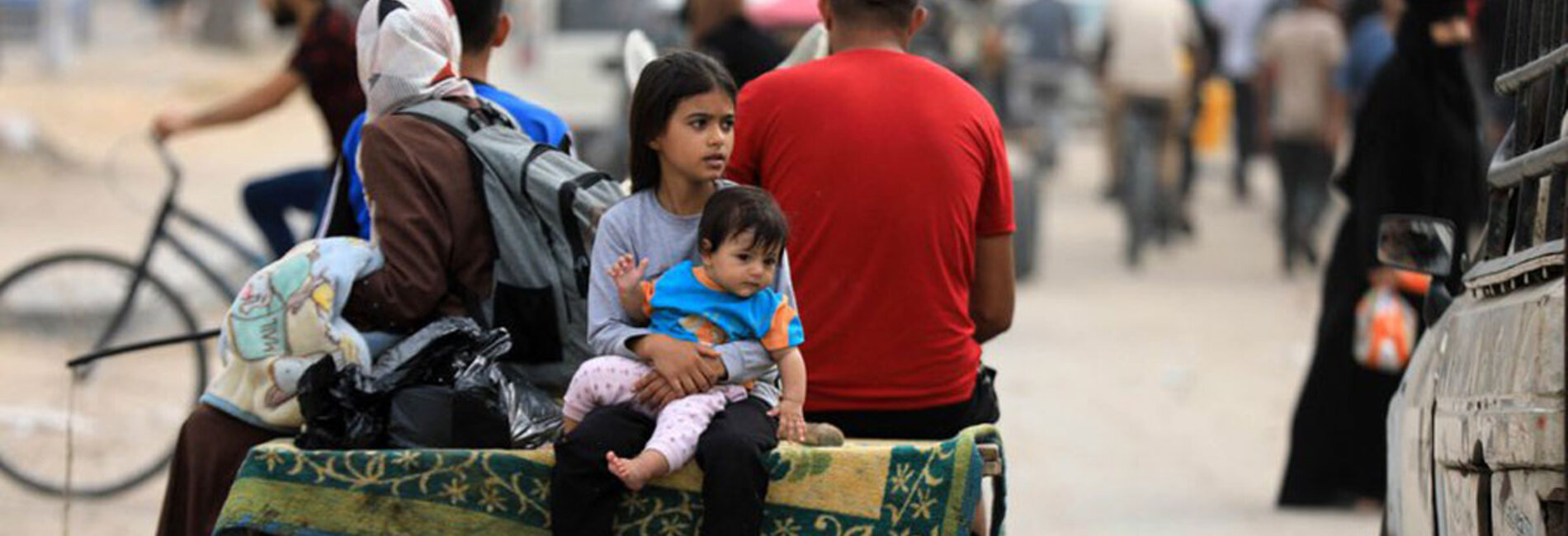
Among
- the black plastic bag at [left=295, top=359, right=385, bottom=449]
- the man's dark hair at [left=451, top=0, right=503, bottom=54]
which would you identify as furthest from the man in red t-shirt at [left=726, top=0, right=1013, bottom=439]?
the black plastic bag at [left=295, top=359, right=385, bottom=449]

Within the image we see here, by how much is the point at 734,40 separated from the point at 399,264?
4.76 m

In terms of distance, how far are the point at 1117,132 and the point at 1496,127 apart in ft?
8.76

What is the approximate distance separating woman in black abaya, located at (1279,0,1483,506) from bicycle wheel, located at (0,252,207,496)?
12.3ft

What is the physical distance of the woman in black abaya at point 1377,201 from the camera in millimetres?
8648

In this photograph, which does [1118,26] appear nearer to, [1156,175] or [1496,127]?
[1156,175]

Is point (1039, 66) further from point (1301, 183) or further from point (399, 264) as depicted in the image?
point (399, 264)

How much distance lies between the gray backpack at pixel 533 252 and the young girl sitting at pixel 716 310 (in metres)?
0.48

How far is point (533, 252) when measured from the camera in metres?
5.26

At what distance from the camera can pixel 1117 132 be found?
19.5 metres

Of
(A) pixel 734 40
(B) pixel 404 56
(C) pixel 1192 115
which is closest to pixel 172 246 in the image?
(A) pixel 734 40

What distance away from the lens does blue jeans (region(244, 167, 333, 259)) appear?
9047mm

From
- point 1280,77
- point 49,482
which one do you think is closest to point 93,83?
point 1280,77

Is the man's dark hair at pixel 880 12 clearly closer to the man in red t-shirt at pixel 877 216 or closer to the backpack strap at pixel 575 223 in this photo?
the man in red t-shirt at pixel 877 216

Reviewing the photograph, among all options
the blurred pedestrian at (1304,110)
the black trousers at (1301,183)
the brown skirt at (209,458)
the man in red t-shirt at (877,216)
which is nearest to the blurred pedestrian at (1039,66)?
the blurred pedestrian at (1304,110)
